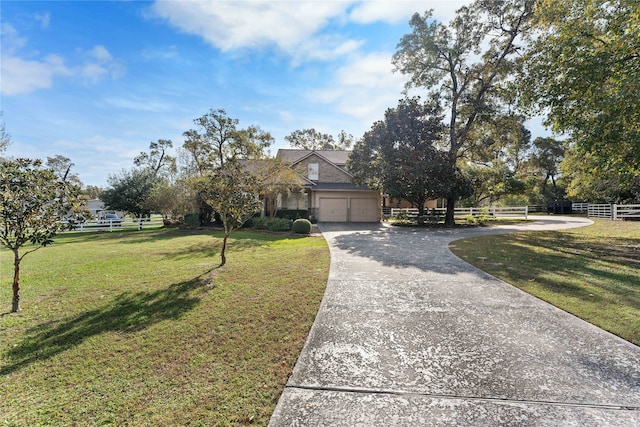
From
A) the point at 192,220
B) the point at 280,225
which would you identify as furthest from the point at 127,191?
the point at 280,225

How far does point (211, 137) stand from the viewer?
2311 centimetres

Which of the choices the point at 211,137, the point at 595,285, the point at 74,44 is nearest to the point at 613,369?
the point at 595,285

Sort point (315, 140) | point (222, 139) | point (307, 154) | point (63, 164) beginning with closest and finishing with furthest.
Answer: point (222, 139)
point (307, 154)
point (63, 164)
point (315, 140)

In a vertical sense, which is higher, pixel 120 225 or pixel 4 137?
pixel 4 137

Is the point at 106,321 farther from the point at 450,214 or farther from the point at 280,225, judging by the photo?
the point at 450,214

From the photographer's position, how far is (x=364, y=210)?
2416cm

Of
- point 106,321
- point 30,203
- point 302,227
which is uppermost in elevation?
point 30,203

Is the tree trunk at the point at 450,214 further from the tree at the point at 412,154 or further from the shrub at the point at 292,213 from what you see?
the shrub at the point at 292,213

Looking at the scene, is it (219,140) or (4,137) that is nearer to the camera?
(4,137)

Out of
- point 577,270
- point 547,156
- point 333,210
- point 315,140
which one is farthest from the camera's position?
point 315,140

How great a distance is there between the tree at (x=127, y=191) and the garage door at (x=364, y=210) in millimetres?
17033

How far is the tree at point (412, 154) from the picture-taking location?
17.3 meters

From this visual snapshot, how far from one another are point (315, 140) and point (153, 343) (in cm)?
4617

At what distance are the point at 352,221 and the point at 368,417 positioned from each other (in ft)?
70.9
